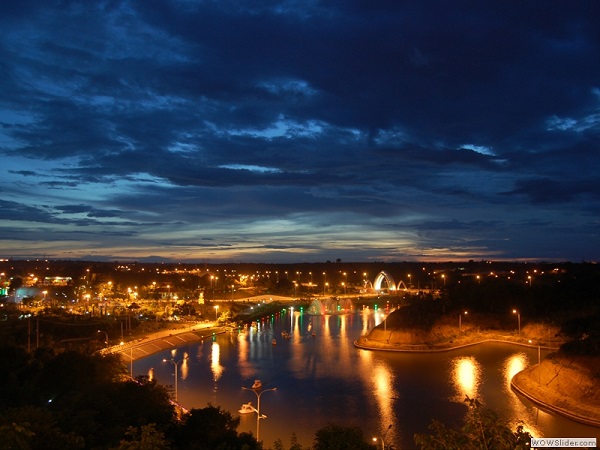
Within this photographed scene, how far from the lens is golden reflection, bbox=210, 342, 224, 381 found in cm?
1809

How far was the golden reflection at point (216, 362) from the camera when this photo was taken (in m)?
18.1

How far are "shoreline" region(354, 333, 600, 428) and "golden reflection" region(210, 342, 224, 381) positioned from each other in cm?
649

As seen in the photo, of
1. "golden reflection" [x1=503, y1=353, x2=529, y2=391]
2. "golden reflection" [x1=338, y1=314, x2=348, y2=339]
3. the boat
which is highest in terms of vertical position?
the boat

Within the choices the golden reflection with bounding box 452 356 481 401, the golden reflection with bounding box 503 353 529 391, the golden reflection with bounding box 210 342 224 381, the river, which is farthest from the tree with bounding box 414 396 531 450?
the golden reflection with bounding box 210 342 224 381

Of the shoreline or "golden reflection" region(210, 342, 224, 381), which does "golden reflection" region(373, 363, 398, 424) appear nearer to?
the shoreline

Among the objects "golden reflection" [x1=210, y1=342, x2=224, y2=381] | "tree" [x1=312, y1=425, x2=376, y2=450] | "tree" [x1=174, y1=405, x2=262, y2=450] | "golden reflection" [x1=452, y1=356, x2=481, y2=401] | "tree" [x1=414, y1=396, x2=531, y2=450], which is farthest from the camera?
"golden reflection" [x1=210, y1=342, x2=224, y2=381]

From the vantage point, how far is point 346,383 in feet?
55.3

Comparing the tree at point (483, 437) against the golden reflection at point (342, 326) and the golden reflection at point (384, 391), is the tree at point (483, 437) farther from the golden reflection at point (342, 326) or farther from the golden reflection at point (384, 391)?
the golden reflection at point (342, 326)

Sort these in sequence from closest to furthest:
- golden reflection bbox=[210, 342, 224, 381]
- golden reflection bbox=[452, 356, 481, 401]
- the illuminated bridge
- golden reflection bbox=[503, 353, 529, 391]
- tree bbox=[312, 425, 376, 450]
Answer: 1. tree bbox=[312, 425, 376, 450]
2. golden reflection bbox=[452, 356, 481, 401]
3. golden reflection bbox=[503, 353, 529, 391]
4. golden reflection bbox=[210, 342, 224, 381]
5. the illuminated bridge

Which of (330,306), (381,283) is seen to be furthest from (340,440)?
(381,283)

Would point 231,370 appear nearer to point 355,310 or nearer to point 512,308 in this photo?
point 512,308

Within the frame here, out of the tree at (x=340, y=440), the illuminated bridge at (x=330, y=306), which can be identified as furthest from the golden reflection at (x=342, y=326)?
the tree at (x=340, y=440)

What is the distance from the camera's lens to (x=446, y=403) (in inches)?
572

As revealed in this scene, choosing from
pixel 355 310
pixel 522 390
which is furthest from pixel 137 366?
pixel 355 310
